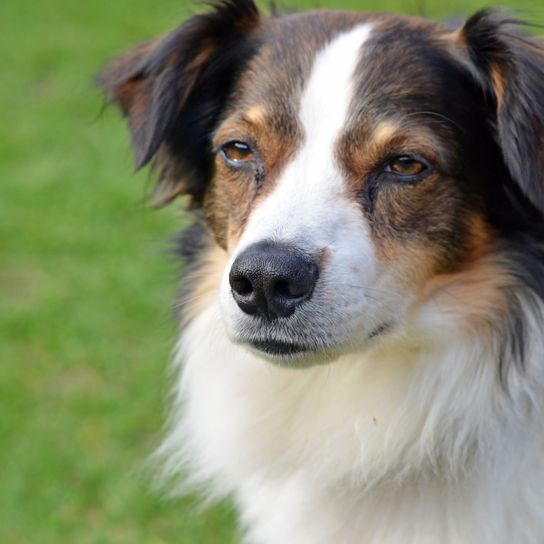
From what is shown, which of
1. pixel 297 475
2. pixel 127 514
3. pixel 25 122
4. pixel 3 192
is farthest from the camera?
pixel 25 122

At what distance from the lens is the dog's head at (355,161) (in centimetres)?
269

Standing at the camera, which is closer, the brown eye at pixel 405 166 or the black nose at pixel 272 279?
the black nose at pixel 272 279

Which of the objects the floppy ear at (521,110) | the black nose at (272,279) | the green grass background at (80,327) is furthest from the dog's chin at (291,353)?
the green grass background at (80,327)

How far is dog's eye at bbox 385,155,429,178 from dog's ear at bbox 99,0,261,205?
0.68m

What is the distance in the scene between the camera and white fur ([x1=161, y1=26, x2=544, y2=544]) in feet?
9.37

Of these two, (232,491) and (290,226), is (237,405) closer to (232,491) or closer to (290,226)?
(232,491)

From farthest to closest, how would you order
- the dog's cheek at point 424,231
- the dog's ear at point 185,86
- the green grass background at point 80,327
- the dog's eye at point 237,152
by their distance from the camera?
the green grass background at point 80,327 → the dog's ear at point 185,86 → the dog's eye at point 237,152 → the dog's cheek at point 424,231

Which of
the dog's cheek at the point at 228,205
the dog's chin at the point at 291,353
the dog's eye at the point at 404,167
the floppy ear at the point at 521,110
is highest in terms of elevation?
the floppy ear at the point at 521,110

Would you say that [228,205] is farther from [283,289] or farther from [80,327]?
[80,327]

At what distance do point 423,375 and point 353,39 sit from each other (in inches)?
40.5

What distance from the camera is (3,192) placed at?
690cm

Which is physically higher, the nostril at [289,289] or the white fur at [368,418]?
the nostril at [289,289]

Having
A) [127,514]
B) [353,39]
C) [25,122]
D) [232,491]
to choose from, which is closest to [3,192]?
[25,122]

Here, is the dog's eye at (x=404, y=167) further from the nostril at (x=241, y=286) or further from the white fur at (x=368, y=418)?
the nostril at (x=241, y=286)
